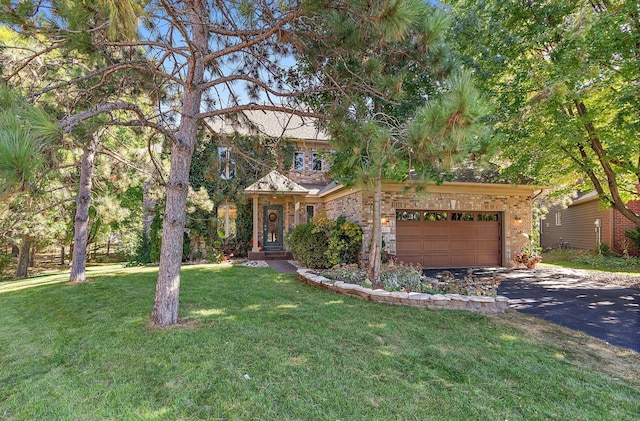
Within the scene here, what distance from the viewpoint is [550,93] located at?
746 centimetres

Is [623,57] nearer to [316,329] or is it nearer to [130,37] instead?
[316,329]

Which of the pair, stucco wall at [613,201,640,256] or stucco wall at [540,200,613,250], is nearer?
stucco wall at [613,201,640,256]

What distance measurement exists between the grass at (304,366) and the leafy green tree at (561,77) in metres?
5.31

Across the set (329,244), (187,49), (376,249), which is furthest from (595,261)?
(187,49)

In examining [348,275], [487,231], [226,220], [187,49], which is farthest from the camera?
[226,220]

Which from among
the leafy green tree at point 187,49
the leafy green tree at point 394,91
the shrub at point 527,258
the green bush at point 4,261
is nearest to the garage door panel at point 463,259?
the shrub at point 527,258

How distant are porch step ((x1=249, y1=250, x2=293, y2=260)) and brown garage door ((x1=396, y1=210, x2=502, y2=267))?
5.16 metres

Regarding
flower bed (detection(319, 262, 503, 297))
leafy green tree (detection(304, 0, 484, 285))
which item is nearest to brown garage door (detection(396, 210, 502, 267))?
flower bed (detection(319, 262, 503, 297))

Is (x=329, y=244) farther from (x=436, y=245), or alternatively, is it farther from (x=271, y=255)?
(x=271, y=255)

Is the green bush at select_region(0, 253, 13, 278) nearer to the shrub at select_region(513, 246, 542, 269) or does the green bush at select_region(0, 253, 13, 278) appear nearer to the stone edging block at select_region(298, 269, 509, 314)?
the stone edging block at select_region(298, 269, 509, 314)

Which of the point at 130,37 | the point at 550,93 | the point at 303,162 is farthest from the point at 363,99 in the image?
the point at 303,162

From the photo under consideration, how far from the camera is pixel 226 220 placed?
45.6ft

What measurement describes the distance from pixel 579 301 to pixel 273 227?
1104cm

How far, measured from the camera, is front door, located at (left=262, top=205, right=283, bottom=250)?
14492 mm
